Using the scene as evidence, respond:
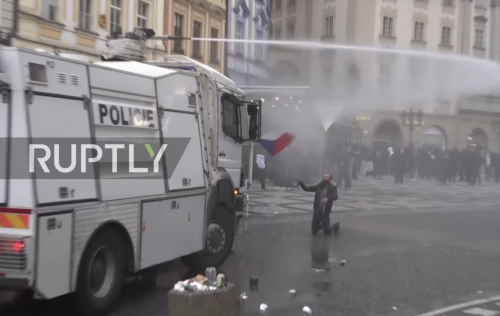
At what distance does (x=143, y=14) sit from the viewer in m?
22.1

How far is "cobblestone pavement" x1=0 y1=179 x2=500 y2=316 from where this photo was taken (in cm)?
710

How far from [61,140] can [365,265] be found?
591 cm

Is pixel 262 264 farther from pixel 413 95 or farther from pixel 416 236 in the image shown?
pixel 413 95

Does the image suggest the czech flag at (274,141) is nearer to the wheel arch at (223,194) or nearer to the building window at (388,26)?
the building window at (388,26)

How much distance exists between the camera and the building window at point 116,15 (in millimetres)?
20062

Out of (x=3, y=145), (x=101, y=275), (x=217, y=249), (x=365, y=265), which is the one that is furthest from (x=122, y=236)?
(x=365, y=265)

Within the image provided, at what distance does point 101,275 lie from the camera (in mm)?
6262

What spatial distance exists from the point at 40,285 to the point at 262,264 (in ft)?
15.9

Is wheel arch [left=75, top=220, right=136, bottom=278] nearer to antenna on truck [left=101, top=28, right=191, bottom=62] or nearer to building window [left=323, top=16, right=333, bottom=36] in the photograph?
antenna on truck [left=101, top=28, right=191, bottom=62]

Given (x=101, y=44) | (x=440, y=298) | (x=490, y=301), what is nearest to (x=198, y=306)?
(x=440, y=298)

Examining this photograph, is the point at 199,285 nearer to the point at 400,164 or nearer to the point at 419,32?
the point at 419,32

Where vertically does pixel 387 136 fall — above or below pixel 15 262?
above

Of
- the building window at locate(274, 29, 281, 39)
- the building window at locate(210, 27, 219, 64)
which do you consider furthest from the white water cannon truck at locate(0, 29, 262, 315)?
the building window at locate(274, 29, 281, 39)

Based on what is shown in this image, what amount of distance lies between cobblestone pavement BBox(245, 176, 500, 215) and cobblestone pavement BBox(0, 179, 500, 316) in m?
0.27
